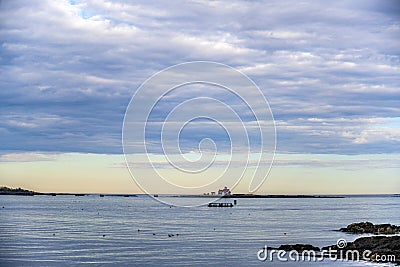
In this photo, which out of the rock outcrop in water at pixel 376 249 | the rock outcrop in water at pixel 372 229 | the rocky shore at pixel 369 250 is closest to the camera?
the rock outcrop in water at pixel 376 249

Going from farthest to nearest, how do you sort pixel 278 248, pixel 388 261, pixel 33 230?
pixel 33 230, pixel 278 248, pixel 388 261

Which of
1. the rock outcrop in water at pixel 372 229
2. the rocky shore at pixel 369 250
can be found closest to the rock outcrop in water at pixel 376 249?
the rocky shore at pixel 369 250

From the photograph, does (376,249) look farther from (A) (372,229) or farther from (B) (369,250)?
(A) (372,229)

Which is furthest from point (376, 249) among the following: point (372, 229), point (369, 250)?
point (372, 229)

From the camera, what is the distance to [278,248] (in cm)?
5262

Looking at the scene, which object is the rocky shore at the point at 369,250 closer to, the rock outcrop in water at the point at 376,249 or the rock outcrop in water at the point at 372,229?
the rock outcrop in water at the point at 376,249

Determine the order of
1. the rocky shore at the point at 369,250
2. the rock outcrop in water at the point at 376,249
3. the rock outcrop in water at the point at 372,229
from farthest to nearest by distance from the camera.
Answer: the rock outcrop in water at the point at 372,229 < the rocky shore at the point at 369,250 < the rock outcrop in water at the point at 376,249

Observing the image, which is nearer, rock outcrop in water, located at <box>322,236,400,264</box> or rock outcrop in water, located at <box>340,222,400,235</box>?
rock outcrop in water, located at <box>322,236,400,264</box>

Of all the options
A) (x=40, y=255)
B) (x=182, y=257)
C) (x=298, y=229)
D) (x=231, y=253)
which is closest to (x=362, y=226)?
(x=298, y=229)

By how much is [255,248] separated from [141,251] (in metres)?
9.95

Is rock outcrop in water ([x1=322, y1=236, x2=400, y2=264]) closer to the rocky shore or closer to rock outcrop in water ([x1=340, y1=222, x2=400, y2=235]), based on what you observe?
the rocky shore

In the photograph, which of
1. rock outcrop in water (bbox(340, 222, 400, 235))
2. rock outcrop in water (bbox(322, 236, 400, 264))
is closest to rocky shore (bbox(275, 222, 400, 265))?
rock outcrop in water (bbox(322, 236, 400, 264))

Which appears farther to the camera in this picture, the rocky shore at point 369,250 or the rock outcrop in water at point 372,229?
the rock outcrop in water at point 372,229

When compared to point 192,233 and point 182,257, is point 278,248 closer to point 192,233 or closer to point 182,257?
point 182,257
